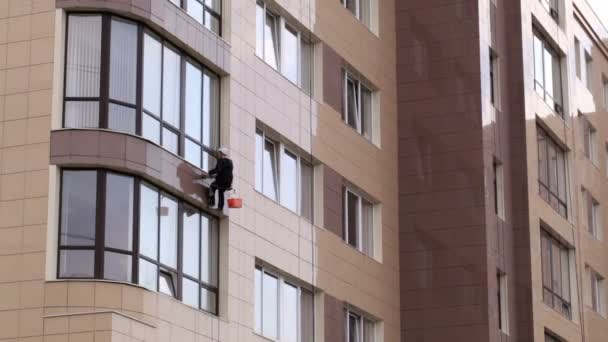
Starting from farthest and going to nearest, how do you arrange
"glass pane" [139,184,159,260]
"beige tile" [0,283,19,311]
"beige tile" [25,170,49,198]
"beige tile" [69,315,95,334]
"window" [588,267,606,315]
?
"window" [588,267,606,315]
"glass pane" [139,184,159,260]
"beige tile" [25,170,49,198]
"beige tile" [0,283,19,311]
"beige tile" [69,315,95,334]

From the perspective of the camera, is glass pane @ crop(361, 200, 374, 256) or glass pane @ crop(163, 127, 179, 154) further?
glass pane @ crop(361, 200, 374, 256)

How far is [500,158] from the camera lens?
49.1 m

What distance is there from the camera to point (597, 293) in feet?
202

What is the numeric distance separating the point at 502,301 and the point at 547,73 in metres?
11.4

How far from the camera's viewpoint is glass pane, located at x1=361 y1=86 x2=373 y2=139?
152 ft

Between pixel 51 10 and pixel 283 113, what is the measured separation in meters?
9.03

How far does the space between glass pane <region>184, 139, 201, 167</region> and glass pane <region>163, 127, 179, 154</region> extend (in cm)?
49

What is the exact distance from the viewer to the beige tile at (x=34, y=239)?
31.9 meters

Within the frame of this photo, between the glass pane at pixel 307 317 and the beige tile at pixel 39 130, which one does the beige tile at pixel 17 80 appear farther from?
the glass pane at pixel 307 317

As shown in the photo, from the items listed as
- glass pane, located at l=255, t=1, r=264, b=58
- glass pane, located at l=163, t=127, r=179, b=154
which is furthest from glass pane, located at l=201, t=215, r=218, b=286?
glass pane, located at l=255, t=1, r=264, b=58

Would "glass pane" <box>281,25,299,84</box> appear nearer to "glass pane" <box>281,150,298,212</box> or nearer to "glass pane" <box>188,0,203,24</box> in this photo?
"glass pane" <box>281,150,298,212</box>

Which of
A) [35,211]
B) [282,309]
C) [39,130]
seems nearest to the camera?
[35,211]

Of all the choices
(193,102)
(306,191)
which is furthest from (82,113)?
(306,191)

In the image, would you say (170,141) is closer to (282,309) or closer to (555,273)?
(282,309)
